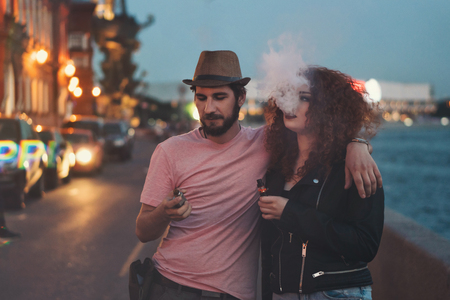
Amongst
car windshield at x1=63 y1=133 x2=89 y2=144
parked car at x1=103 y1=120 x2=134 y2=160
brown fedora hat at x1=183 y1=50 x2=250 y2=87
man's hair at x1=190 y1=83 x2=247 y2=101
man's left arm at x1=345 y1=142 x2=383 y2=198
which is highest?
brown fedora hat at x1=183 y1=50 x2=250 y2=87

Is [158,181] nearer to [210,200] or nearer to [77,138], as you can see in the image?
[210,200]

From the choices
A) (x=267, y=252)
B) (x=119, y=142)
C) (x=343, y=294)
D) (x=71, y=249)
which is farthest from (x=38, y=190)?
(x=119, y=142)

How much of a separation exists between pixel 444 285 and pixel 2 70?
25.2 m

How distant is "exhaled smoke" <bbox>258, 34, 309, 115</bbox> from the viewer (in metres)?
2.50

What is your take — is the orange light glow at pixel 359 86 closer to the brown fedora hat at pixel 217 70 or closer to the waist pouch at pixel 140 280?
the brown fedora hat at pixel 217 70

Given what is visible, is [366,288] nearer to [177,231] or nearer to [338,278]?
[338,278]

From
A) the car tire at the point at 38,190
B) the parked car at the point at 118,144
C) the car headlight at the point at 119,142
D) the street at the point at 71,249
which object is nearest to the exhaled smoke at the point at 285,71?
the street at the point at 71,249

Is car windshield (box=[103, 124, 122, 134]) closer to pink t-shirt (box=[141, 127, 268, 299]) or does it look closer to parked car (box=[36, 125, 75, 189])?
parked car (box=[36, 125, 75, 189])

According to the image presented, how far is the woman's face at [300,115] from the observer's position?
2.51 metres

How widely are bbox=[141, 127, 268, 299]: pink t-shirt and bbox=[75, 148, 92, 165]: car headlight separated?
16246mm

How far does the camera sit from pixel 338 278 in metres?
2.32

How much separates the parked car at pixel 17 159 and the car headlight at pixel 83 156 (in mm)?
6712

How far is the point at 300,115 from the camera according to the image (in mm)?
2523

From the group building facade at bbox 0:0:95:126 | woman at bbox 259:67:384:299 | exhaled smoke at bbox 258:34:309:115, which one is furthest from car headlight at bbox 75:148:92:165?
exhaled smoke at bbox 258:34:309:115
